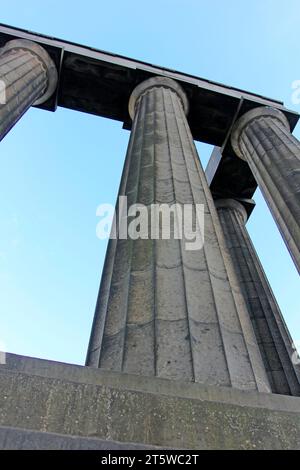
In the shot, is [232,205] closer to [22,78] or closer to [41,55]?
[41,55]

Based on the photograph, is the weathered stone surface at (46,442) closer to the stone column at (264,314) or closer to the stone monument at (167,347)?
the stone monument at (167,347)

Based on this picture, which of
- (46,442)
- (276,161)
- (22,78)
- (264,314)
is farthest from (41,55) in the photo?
(46,442)

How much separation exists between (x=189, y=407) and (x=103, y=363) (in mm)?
1758

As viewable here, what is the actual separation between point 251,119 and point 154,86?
4553mm

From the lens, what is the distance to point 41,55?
1816 cm

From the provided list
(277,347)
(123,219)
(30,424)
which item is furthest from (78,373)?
(277,347)

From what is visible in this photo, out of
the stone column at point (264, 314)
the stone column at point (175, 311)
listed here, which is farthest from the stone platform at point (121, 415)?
the stone column at point (264, 314)

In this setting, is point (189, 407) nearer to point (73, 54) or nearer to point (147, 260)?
point (147, 260)

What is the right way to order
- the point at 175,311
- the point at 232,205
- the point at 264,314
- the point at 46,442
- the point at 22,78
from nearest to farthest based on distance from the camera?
→ the point at 46,442 < the point at 175,311 < the point at 22,78 < the point at 264,314 < the point at 232,205

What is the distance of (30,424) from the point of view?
3398mm

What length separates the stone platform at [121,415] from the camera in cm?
339

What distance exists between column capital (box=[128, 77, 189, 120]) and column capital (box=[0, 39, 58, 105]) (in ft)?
11.5

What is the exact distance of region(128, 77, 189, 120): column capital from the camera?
18516mm

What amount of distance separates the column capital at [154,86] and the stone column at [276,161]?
3032 millimetres
